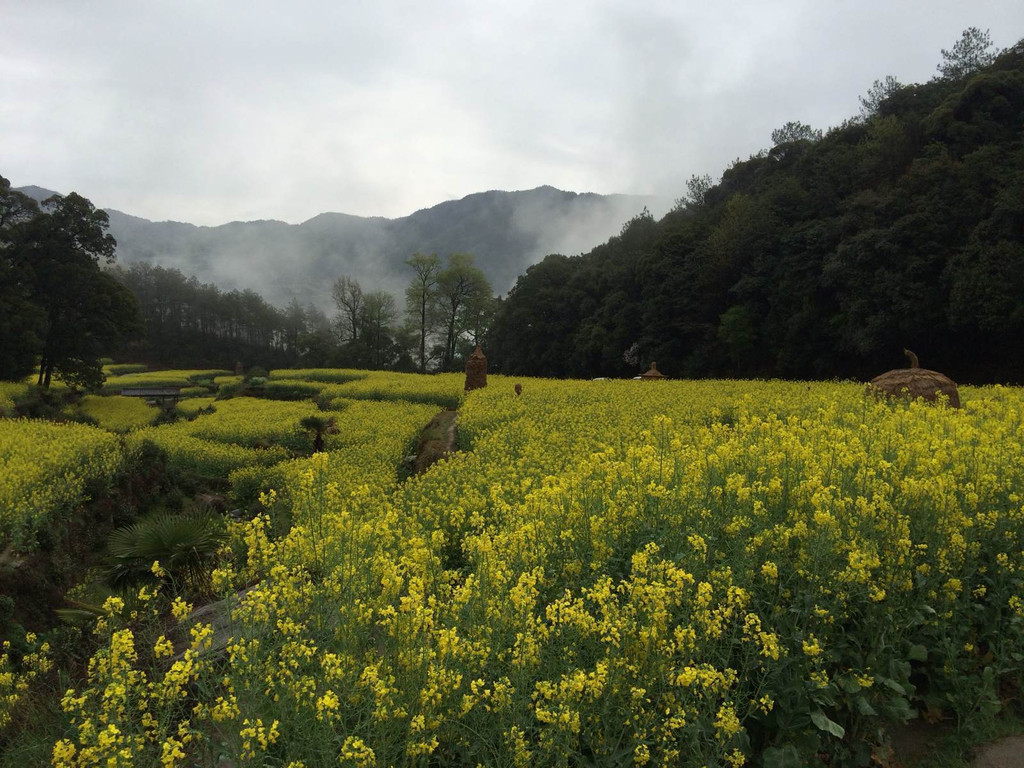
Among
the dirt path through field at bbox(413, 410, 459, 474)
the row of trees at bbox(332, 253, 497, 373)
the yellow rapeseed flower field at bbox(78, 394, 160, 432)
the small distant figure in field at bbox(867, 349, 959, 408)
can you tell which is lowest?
the yellow rapeseed flower field at bbox(78, 394, 160, 432)

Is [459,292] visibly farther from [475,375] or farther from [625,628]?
[625,628]

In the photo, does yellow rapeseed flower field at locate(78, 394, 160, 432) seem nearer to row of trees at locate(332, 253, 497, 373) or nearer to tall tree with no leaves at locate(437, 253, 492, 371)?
row of trees at locate(332, 253, 497, 373)

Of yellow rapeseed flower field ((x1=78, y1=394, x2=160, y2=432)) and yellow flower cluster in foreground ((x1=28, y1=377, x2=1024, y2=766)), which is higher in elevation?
yellow flower cluster in foreground ((x1=28, y1=377, x2=1024, y2=766))

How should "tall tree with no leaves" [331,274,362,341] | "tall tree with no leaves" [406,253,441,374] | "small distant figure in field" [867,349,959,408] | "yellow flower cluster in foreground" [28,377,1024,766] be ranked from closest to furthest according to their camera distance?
1. "yellow flower cluster in foreground" [28,377,1024,766]
2. "small distant figure in field" [867,349,959,408]
3. "tall tree with no leaves" [406,253,441,374]
4. "tall tree with no leaves" [331,274,362,341]

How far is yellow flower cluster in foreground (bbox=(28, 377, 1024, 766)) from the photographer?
2.60 metres

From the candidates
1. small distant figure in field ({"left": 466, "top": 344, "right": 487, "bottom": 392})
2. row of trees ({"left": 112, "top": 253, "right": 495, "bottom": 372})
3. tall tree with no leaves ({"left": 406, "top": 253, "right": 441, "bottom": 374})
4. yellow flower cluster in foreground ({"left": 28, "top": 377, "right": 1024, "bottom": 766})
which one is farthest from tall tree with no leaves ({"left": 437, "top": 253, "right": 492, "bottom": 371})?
yellow flower cluster in foreground ({"left": 28, "top": 377, "right": 1024, "bottom": 766})

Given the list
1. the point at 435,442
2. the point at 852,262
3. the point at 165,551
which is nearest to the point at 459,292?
the point at 852,262

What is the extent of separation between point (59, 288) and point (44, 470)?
19.1 meters

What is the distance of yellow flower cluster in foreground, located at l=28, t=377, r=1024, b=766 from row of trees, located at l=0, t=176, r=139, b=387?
25.4 metres

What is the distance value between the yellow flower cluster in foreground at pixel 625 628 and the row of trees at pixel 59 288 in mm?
25437

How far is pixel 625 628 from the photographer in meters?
2.99

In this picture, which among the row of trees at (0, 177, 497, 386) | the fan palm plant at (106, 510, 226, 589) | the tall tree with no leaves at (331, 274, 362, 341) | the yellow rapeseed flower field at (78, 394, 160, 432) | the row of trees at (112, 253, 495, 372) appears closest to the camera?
the fan palm plant at (106, 510, 226, 589)

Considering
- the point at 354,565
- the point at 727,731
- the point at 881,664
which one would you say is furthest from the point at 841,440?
the point at 354,565

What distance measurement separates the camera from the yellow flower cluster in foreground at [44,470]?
9.14 metres
